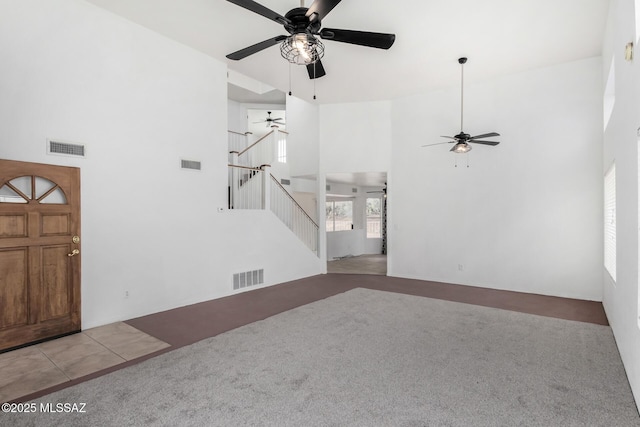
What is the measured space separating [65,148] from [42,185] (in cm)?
49

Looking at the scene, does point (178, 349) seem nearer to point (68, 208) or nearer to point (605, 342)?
point (68, 208)

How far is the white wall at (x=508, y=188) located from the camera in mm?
5363

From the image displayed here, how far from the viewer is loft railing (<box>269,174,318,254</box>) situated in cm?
777

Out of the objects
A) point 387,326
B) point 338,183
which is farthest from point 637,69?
point 338,183

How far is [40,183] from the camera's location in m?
3.70

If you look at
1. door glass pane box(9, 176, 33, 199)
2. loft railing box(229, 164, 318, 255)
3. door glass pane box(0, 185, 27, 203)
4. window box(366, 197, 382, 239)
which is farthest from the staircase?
window box(366, 197, 382, 239)

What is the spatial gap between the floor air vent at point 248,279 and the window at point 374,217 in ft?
23.5

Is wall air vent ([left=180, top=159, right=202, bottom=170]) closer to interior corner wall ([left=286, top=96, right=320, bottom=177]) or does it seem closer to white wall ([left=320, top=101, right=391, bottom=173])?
white wall ([left=320, top=101, right=391, bottom=173])

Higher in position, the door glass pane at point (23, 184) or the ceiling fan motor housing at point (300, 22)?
the ceiling fan motor housing at point (300, 22)

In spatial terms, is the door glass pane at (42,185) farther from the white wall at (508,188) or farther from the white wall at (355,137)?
the white wall at (508,188)

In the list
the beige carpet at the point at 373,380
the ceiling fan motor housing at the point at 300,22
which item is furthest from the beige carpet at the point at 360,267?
the ceiling fan motor housing at the point at 300,22

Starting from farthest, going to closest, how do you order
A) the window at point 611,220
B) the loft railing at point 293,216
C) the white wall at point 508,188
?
the loft railing at point 293,216 → the white wall at point 508,188 → the window at point 611,220

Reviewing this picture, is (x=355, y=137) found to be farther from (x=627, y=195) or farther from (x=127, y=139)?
(x=627, y=195)

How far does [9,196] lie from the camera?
3473 millimetres
